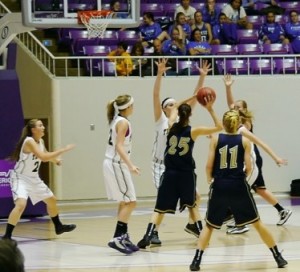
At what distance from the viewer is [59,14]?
12.1m

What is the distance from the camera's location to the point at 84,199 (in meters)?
15.7

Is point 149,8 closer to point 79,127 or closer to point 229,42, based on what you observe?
point 229,42

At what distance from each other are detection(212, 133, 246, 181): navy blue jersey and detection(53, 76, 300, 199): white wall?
28.0 ft

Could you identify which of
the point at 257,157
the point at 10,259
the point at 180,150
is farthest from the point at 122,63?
the point at 10,259

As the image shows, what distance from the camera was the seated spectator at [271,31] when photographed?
1767cm

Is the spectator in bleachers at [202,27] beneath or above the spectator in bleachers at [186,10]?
beneath

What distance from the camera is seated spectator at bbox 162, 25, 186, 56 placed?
1641 centimetres

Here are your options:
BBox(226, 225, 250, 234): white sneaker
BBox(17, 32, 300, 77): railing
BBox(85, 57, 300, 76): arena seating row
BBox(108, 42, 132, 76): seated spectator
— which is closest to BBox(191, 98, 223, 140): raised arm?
BBox(226, 225, 250, 234): white sneaker

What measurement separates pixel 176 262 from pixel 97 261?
79 cm

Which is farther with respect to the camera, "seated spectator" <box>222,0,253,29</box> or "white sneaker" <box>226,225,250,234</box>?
"seated spectator" <box>222,0,253,29</box>

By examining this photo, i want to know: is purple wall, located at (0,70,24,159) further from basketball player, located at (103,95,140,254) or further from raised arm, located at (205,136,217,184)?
Result: raised arm, located at (205,136,217,184)

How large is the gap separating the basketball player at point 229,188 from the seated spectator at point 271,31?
422 inches

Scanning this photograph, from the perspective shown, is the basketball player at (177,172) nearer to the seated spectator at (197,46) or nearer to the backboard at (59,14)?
the backboard at (59,14)

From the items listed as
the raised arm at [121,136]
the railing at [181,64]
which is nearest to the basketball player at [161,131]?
the raised arm at [121,136]
